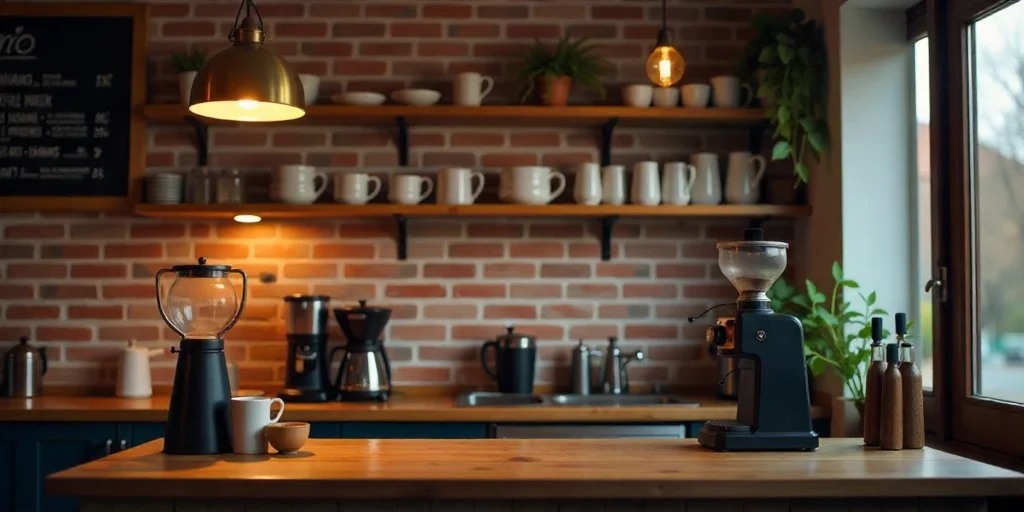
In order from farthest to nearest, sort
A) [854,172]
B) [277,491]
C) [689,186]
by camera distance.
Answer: [689,186] < [854,172] < [277,491]

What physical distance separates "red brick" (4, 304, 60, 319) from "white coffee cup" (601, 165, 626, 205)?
6.52 feet

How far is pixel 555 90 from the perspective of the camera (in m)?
3.74

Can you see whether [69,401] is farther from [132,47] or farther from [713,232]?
Result: [713,232]

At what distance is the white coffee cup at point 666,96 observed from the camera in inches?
149

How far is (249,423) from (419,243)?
67.8 inches

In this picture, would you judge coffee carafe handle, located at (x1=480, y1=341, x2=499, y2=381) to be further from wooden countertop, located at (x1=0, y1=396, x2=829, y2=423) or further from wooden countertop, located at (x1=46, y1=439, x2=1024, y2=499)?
wooden countertop, located at (x1=46, y1=439, x2=1024, y2=499)

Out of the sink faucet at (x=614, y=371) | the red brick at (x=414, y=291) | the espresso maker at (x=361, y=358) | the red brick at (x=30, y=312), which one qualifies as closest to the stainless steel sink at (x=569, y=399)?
the sink faucet at (x=614, y=371)

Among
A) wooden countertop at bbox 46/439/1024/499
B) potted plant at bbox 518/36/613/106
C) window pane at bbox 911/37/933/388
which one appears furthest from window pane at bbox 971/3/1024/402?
potted plant at bbox 518/36/613/106

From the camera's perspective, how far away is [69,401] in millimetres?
3605

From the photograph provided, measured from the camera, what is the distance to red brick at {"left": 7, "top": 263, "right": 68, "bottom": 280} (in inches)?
153

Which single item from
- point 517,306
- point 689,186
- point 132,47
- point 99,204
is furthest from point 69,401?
point 689,186

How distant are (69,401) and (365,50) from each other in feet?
5.16

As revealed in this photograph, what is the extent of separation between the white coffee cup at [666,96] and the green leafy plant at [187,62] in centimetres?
158

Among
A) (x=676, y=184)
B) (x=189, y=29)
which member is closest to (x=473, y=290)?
(x=676, y=184)
